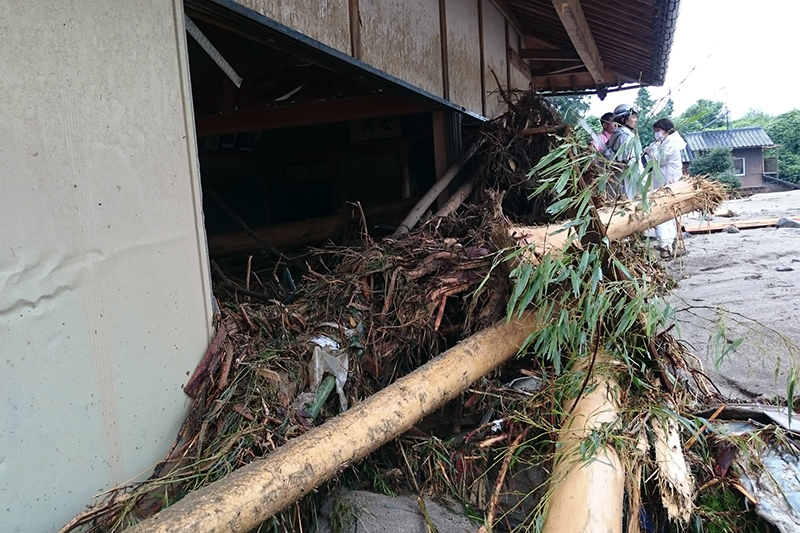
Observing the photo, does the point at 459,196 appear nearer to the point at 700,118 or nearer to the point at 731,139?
the point at 700,118

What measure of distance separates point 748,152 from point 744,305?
29339 mm

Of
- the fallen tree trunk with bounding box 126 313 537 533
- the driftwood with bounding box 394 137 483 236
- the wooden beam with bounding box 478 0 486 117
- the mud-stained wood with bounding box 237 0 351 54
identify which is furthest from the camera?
the wooden beam with bounding box 478 0 486 117

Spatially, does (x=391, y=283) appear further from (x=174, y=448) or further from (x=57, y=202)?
(x=57, y=202)

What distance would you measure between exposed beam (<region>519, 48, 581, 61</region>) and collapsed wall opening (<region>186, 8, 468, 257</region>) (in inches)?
82.4

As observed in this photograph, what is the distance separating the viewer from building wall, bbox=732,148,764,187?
1126 inches

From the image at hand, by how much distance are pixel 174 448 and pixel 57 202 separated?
3.06ft

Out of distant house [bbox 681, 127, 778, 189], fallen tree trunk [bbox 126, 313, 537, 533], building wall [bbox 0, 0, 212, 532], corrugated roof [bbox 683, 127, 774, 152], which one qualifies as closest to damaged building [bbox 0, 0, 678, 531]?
building wall [bbox 0, 0, 212, 532]

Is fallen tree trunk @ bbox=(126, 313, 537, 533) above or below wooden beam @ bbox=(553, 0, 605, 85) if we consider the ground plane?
below

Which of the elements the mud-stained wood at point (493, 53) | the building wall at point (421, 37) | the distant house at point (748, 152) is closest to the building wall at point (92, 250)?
the building wall at point (421, 37)

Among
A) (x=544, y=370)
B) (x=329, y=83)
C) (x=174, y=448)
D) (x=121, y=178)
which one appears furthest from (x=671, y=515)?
(x=329, y=83)

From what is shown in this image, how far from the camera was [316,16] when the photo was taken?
2.90 m

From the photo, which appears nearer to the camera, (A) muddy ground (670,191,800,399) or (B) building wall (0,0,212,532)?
(B) building wall (0,0,212,532)

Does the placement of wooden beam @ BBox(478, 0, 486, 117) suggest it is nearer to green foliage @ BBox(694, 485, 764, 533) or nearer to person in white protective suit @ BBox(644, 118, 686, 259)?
person in white protective suit @ BBox(644, 118, 686, 259)

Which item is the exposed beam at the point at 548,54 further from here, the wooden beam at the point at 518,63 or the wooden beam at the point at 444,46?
the wooden beam at the point at 444,46
